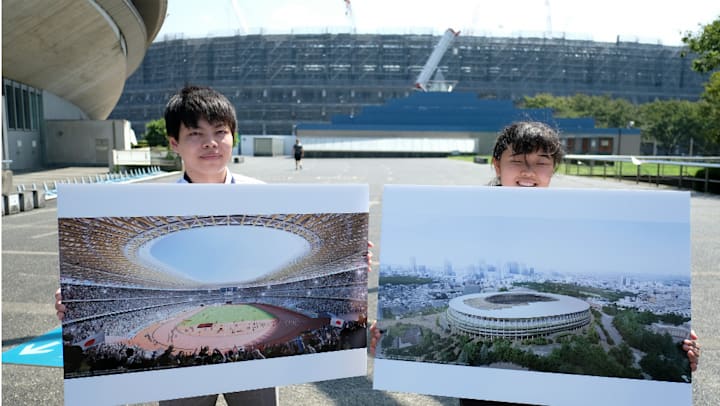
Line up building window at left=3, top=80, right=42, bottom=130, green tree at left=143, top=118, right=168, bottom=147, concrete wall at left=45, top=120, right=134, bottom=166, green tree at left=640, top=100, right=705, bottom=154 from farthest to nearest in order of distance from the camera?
green tree at left=640, top=100, right=705, bottom=154, green tree at left=143, top=118, right=168, bottom=147, concrete wall at left=45, top=120, right=134, bottom=166, building window at left=3, top=80, right=42, bottom=130

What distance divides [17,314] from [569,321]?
5078mm

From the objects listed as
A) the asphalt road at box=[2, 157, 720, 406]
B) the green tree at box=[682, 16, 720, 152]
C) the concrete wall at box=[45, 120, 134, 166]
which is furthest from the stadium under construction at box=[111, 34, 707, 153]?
the asphalt road at box=[2, 157, 720, 406]

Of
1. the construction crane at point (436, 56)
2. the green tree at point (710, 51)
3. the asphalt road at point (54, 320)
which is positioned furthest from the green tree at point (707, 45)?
the construction crane at point (436, 56)

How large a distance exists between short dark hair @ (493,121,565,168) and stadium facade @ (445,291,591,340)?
0.64 m

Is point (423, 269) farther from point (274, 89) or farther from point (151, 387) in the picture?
point (274, 89)

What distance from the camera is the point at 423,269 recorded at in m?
1.93

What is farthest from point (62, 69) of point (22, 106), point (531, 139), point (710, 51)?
point (531, 139)

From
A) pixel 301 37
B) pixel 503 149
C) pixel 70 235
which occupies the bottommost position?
pixel 70 235

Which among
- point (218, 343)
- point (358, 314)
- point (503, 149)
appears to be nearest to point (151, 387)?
point (218, 343)

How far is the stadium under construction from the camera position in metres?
73.1

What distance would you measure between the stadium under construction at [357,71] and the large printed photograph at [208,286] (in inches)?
2732

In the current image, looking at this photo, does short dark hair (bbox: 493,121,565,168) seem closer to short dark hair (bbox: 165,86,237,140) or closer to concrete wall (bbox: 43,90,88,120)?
short dark hair (bbox: 165,86,237,140)

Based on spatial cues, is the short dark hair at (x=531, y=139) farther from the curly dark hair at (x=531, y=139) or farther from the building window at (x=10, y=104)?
the building window at (x=10, y=104)

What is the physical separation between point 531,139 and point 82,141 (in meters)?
36.4
